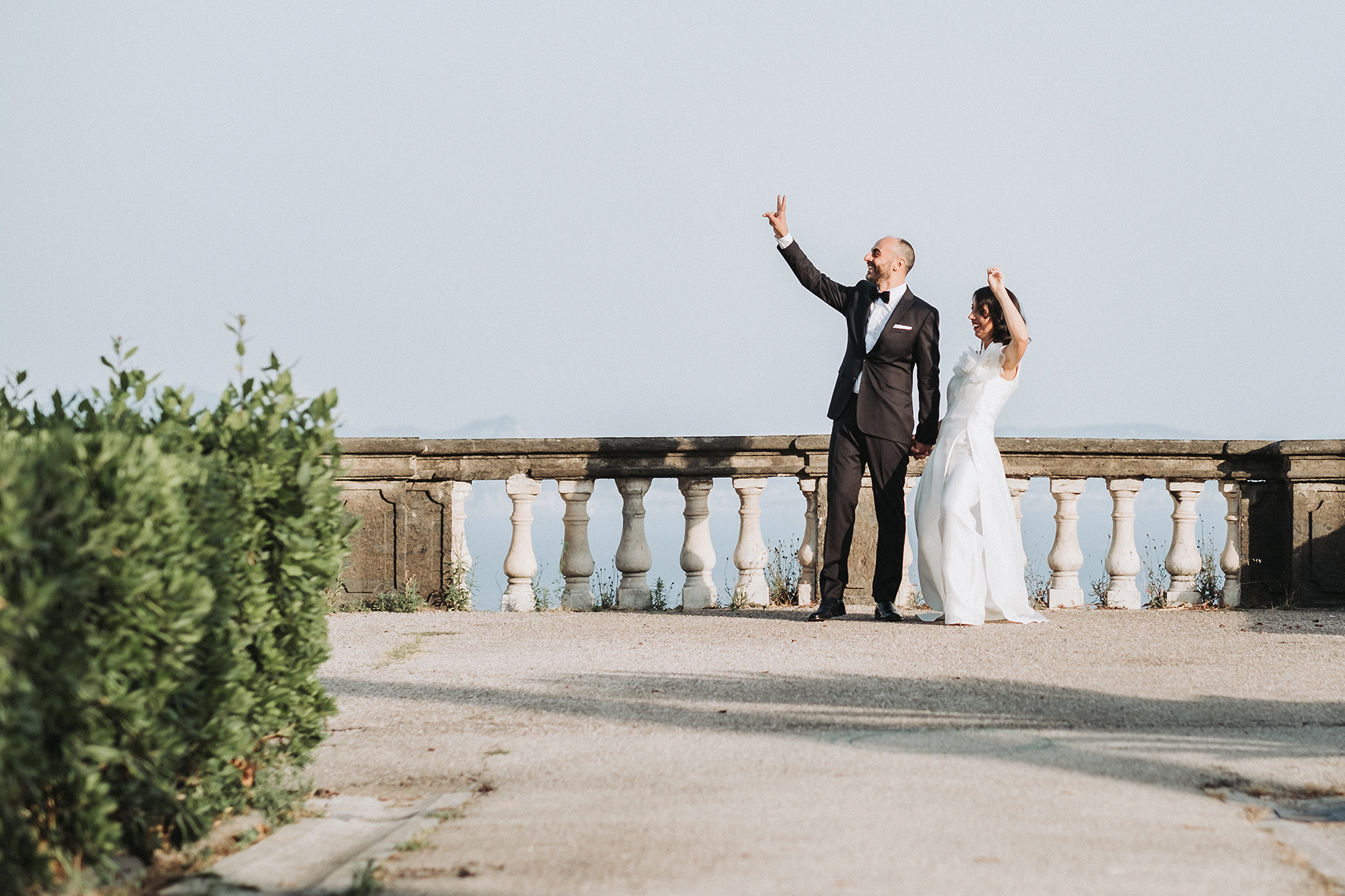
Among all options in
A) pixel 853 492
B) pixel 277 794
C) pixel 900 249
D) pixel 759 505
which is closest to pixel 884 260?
pixel 900 249

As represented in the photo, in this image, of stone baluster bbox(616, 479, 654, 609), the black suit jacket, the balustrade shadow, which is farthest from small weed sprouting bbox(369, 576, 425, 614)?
the black suit jacket

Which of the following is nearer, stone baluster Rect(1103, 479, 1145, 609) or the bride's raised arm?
the bride's raised arm

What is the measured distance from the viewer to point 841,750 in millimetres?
4477

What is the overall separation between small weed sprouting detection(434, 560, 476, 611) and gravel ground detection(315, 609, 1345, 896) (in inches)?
42.2

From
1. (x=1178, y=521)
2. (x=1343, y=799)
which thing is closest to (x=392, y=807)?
(x=1343, y=799)

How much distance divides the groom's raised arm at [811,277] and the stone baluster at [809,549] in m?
1.37

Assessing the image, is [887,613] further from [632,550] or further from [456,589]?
[456,589]

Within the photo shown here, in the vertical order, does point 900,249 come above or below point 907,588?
above

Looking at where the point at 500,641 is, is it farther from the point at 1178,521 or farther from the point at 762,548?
the point at 1178,521

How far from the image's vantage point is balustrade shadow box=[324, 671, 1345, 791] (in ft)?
14.6

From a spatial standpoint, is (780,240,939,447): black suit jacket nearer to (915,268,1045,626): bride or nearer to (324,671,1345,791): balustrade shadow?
(915,268,1045,626): bride

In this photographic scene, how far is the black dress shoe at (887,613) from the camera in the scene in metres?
7.74

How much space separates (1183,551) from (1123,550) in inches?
17.4

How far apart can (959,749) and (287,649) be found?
2248mm
